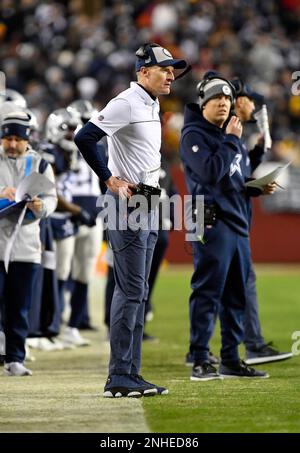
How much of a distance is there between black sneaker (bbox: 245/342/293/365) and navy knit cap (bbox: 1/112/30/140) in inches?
101

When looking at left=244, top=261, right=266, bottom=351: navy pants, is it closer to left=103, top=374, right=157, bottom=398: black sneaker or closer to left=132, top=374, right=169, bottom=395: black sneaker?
left=132, top=374, right=169, bottom=395: black sneaker

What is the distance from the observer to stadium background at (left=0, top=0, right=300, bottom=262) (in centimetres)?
2234

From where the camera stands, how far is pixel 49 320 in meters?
10.3

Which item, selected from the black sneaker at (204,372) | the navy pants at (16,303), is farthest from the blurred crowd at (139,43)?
the black sneaker at (204,372)

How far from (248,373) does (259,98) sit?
8.22 feet

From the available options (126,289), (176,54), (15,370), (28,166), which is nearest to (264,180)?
(126,289)

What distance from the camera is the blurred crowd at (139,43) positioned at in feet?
76.2

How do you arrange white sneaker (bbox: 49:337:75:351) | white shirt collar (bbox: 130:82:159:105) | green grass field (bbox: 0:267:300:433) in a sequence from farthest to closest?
white sneaker (bbox: 49:337:75:351) < white shirt collar (bbox: 130:82:159:105) < green grass field (bbox: 0:267:300:433)

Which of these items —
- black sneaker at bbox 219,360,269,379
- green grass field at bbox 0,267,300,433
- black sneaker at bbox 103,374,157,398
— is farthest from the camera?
black sneaker at bbox 219,360,269,379

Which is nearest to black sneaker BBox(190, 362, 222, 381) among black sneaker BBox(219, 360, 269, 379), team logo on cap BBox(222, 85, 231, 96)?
black sneaker BBox(219, 360, 269, 379)

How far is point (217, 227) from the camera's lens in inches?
333

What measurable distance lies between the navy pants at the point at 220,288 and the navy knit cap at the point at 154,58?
134cm

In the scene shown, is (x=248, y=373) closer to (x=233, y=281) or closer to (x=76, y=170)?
(x=233, y=281)
